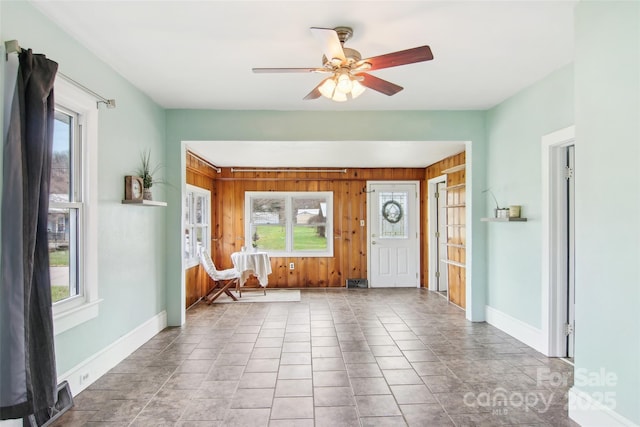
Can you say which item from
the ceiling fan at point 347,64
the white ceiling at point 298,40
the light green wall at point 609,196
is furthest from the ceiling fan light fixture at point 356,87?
the light green wall at point 609,196

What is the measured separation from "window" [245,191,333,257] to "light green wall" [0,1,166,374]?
2891 millimetres

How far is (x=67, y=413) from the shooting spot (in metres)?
2.31

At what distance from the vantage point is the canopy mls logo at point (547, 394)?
6.55ft

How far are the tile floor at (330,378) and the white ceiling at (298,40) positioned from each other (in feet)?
Result: 8.06

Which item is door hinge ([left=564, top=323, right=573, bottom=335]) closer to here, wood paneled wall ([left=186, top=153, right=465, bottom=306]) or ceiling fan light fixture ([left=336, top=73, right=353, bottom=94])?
ceiling fan light fixture ([left=336, top=73, right=353, bottom=94])

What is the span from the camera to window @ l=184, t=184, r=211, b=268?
539cm

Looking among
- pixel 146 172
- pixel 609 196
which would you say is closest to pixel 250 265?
pixel 146 172

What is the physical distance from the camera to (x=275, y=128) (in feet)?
13.7

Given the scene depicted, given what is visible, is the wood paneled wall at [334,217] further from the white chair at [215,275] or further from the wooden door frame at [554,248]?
the wooden door frame at [554,248]

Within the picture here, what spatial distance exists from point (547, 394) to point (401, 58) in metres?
2.46

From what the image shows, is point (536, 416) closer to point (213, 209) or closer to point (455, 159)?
point (455, 159)

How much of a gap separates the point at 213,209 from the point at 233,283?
1.57 metres

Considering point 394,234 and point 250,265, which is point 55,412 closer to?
point 250,265

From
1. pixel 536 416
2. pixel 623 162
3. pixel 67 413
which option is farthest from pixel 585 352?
pixel 67 413
